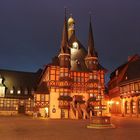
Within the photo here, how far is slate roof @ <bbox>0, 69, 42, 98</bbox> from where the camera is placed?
255ft

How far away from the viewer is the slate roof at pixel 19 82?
77750mm

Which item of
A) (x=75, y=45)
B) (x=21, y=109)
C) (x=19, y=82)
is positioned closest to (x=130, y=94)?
(x=75, y=45)

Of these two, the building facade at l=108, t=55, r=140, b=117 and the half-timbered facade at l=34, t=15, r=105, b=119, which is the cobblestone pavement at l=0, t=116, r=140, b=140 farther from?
the building facade at l=108, t=55, r=140, b=117

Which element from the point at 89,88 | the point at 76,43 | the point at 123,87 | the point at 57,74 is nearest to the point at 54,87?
the point at 57,74

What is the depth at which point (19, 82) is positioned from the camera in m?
81.1

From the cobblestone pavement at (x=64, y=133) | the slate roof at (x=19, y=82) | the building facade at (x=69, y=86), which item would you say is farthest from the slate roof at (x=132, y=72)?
the cobblestone pavement at (x=64, y=133)

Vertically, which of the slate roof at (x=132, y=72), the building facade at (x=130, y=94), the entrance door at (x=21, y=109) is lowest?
the entrance door at (x=21, y=109)

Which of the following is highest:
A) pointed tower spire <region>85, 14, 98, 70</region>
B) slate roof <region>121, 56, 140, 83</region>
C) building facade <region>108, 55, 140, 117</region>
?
pointed tower spire <region>85, 14, 98, 70</region>

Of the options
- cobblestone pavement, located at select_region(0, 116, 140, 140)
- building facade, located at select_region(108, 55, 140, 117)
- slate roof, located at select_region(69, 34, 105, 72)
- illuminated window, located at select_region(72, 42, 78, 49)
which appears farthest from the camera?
illuminated window, located at select_region(72, 42, 78, 49)

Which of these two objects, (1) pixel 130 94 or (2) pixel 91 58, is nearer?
(1) pixel 130 94

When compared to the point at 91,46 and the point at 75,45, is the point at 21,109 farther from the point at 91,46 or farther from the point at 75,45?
the point at 91,46

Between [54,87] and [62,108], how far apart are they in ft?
16.8

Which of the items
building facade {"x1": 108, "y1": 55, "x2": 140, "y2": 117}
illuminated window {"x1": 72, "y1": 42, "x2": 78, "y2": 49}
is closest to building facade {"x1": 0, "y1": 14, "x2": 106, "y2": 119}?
illuminated window {"x1": 72, "y1": 42, "x2": 78, "y2": 49}

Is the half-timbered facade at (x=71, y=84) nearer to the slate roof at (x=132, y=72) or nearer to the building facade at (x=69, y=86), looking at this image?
the building facade at (x=69, y=86)
